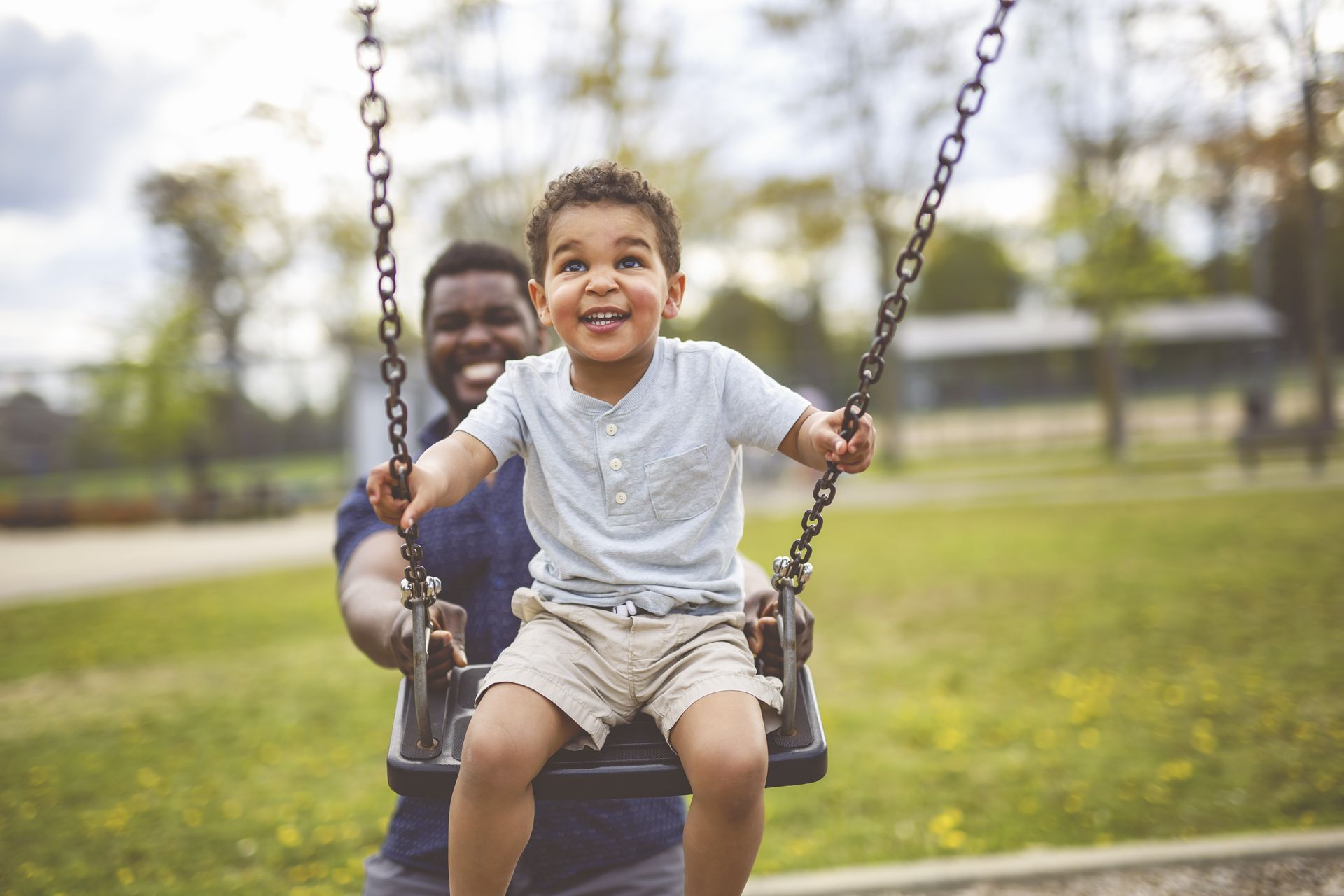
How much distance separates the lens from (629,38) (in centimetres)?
1384

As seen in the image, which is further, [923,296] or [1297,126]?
[923,296]

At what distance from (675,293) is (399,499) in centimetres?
70

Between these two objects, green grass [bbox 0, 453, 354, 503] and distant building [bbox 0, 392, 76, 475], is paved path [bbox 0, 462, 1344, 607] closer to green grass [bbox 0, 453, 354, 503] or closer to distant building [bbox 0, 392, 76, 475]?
green grass [bbox 0, 453, 354, 503]

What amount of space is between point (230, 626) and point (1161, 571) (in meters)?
7.90

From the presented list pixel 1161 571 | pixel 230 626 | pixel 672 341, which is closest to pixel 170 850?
pixel 672 341

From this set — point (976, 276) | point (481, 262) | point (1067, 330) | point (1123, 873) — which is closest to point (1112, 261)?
point (1123, 873)

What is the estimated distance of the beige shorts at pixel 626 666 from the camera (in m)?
1.74

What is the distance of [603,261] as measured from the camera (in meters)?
1.83

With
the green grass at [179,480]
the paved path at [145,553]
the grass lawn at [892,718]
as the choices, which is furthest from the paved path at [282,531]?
the grass lawn at [892,718]

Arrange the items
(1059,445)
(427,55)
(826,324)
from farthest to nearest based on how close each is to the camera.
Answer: (826,324), (1059,445), (427,55)

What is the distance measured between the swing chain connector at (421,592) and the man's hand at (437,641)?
5 cm

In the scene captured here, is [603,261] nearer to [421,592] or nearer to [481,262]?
[421,592]

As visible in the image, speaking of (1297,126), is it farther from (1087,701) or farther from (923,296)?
(923,296)

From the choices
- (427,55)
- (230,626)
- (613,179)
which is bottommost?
(230,626)
